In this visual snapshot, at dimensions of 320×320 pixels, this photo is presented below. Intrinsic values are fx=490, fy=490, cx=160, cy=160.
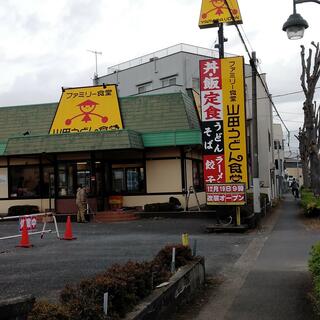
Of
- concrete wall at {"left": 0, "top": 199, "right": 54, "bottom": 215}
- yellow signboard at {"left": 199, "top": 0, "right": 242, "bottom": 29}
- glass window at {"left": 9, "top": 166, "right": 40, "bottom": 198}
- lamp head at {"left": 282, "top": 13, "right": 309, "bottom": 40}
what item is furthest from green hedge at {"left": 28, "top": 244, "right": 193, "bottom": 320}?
glass window at {"left": 9, "top": 166, "right": 40, "bottom": 198}

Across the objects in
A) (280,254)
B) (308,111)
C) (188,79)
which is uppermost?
(188,79)

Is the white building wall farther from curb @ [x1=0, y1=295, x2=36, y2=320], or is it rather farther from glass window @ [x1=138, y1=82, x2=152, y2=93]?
curb @ [x1=0, y1=295, x2=36, y2=320]

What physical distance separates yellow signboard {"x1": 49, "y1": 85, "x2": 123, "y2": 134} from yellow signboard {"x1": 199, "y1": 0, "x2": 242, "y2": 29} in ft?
21.4

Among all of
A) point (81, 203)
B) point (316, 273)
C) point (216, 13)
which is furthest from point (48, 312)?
point (216, 13)

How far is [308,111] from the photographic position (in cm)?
2559

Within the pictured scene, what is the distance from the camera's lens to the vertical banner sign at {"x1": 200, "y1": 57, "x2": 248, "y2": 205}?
17.5 m

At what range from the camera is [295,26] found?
9.36 metres

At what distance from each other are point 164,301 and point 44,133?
22.1 meters

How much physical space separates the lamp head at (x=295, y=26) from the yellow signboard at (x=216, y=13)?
40.7 feet

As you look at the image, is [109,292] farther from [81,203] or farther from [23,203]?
[23,203]

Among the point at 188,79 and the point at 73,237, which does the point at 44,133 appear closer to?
the point at 73,237

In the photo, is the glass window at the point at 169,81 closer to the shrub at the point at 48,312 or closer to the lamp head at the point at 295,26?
the lamp head at the point at 295,26

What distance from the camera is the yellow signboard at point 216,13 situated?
21.8 meters

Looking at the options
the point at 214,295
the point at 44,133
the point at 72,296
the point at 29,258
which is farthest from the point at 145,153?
the point at 72,296
